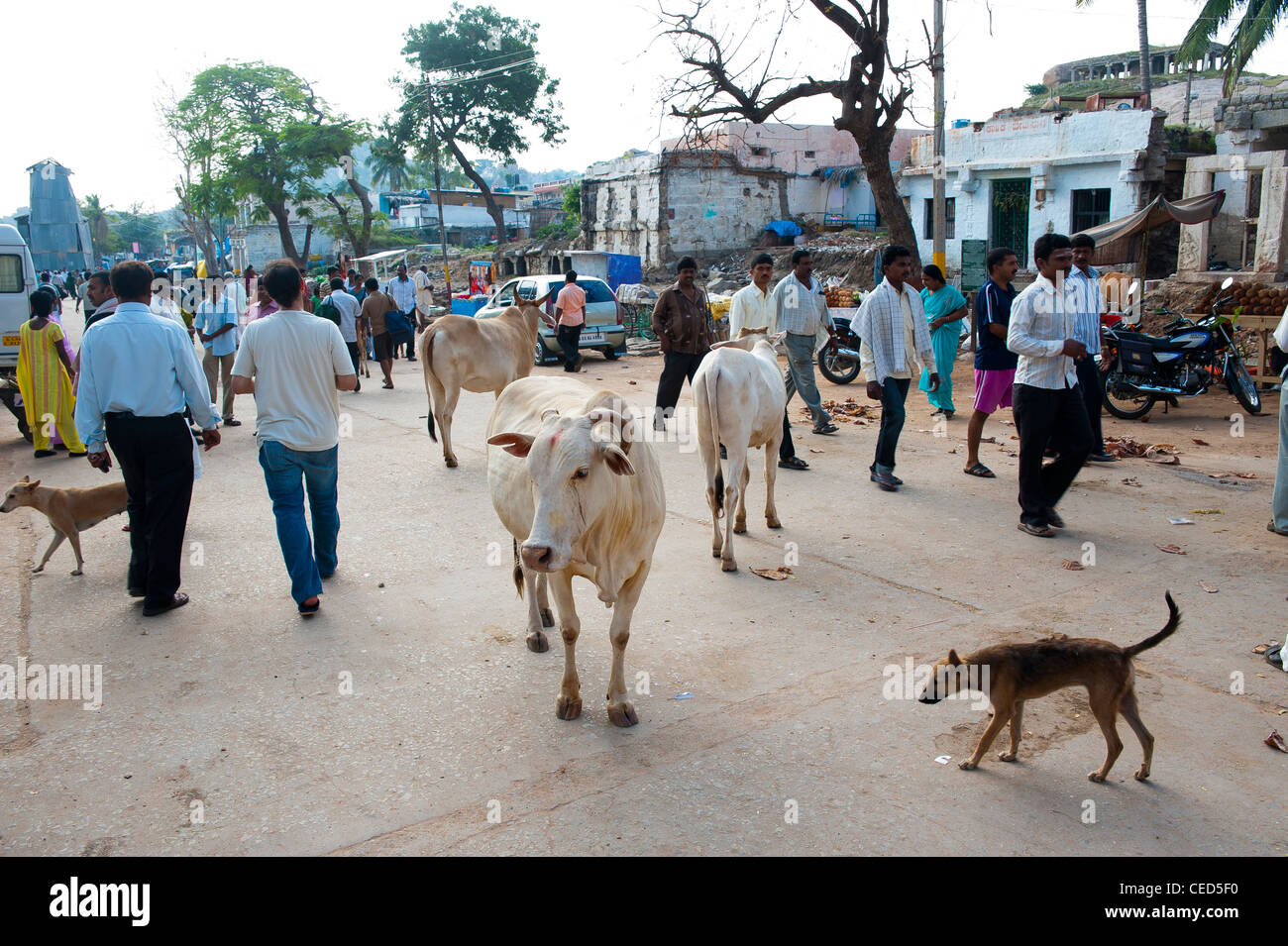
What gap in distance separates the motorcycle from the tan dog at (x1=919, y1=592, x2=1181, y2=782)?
8.19 meters

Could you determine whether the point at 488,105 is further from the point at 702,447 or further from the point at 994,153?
the point at 702,447

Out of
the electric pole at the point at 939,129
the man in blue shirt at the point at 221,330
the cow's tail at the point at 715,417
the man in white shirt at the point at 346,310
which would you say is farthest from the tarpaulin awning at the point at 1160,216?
the man in blue shirt at the point at 221,330

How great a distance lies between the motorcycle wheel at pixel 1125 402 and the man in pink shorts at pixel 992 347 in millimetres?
3326

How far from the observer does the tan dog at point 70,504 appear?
5988 mm

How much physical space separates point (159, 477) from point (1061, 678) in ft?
15.7

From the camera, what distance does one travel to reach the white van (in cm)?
1307

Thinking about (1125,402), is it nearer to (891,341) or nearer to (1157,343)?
(1157,343)

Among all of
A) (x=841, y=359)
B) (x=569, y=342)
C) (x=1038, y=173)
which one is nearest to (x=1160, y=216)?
(x=841, y=359)

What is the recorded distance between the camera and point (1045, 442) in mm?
6484

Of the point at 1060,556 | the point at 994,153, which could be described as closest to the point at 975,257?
the point at 994,153

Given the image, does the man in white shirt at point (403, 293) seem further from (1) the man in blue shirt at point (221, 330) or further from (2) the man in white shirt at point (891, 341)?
(2) the man in white shirt at point (891, 341)
